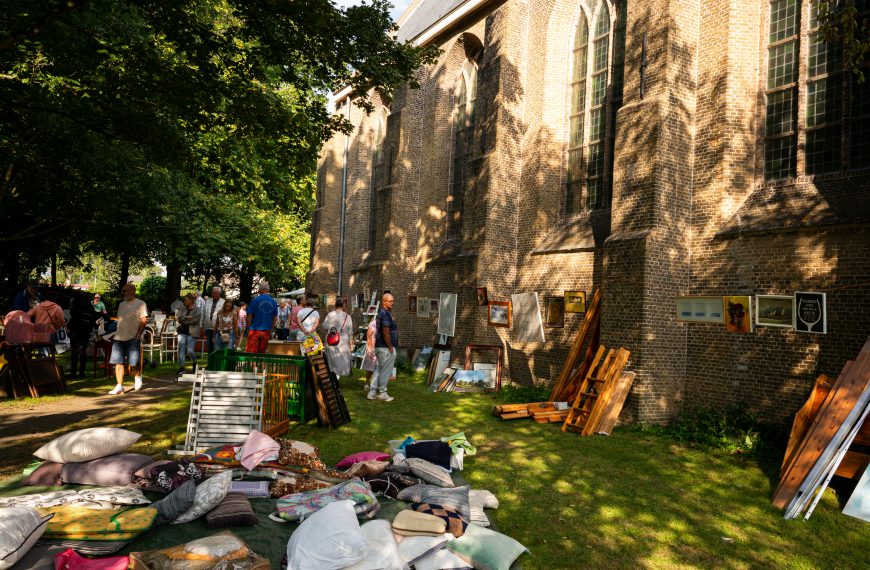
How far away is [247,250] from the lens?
80.8ft

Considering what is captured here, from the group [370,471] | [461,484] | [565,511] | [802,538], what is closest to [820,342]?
[802,538]

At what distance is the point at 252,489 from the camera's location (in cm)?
502

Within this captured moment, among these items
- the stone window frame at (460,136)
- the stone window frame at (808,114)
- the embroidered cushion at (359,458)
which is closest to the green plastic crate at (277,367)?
the embroidered cushion at (359,458)

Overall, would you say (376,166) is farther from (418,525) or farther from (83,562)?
(83,562)

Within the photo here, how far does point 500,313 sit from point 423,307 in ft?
14.6

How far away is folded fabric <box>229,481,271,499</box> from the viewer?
4957 mm

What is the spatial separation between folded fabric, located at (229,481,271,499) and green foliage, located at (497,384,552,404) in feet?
24.4

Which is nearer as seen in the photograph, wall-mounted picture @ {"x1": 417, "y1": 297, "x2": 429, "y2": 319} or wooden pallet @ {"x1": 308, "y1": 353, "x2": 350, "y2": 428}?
wooden pallet @ {"x1": 308, "y1": 353, "x2": 350, "y2": 428}

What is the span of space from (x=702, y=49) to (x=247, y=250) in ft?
65.0

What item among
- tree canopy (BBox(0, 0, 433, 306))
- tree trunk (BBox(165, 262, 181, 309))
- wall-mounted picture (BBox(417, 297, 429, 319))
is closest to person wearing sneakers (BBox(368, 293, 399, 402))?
tree canopy (BBox(0, 0, 433, 306))

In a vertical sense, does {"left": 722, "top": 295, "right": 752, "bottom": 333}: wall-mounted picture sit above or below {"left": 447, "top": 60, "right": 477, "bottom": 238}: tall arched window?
below

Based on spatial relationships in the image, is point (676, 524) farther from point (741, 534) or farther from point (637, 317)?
point (637, 317)

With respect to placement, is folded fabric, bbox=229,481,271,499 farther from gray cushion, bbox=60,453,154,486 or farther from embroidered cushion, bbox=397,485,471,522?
embroidered cushion, bbox=397,485,471,522

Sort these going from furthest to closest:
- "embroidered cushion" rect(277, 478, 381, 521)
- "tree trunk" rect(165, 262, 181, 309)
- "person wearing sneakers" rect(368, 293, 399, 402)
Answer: "tree trunk" rect(165, 262, 181, 309), "person wearing sneakers" rect(368, 293, 399, 402), "embroidered cushion" rect(277, 478, 381, 521)
